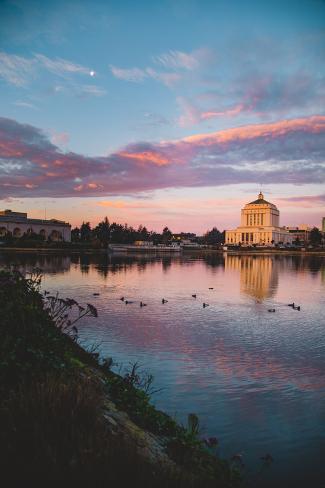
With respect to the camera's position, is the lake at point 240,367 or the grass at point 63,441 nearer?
the grass at point 63,441

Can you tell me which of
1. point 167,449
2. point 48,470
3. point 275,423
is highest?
point 48,470

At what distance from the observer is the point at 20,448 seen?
5.83 metres

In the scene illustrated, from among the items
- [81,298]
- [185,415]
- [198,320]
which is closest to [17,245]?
[81,298]

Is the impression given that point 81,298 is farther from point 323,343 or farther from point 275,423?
point 275,423

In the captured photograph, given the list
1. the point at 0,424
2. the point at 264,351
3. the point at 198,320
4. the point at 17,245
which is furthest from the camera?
the point at 17,245

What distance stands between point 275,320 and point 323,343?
6.35 metres

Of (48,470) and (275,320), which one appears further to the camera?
(275,320)

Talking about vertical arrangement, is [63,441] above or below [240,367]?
above

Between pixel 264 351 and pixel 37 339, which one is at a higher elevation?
pixel 37 339

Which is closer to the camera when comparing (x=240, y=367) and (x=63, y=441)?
(x=63, y=441)

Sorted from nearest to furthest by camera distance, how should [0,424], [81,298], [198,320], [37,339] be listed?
1. [0,424]
2. [37,339]
3. [198,320]
4. [81,298]

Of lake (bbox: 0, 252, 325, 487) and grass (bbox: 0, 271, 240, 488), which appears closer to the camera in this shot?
grass (bbox: 0, 271, 240, 488)

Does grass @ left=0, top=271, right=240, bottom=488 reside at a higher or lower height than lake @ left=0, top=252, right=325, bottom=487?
higher

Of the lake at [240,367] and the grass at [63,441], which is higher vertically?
the grass at [63,441]
